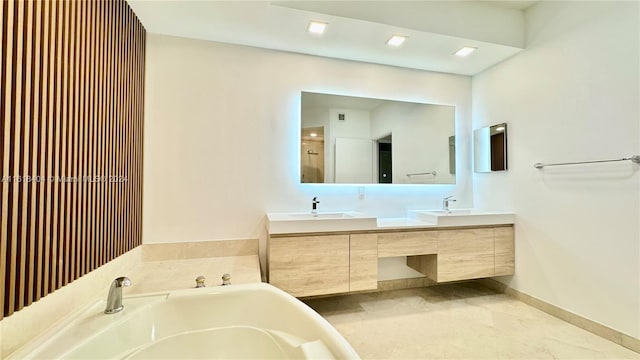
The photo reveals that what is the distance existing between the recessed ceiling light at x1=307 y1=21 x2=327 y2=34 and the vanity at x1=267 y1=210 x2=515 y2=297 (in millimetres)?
1613

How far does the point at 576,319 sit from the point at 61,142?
144 inches

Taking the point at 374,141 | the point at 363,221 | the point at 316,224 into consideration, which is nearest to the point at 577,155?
the point at 374,141

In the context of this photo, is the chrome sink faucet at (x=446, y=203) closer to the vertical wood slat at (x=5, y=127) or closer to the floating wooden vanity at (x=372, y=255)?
the floating wooden vanity at (x=372, y=255)

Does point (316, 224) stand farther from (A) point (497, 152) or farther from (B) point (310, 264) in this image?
(A) point (497, 152)

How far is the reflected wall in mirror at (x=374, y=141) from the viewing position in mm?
2725

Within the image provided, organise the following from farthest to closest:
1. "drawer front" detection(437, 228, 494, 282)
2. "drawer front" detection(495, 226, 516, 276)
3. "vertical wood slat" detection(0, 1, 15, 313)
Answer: "drawer front" detection(495, 226, 516, 276) < "drawer front" detection(437, 228, 494, 282) < "vertical wood slat" detection(0, 1, 15, 313)

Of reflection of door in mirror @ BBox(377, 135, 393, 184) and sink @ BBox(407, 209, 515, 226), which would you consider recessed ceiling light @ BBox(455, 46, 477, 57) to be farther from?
sink @ BBox(407, 209, 515, 226)

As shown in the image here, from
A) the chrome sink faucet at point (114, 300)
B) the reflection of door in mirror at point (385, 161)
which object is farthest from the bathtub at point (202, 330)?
the reflection of door in mirror at point (385, 161)

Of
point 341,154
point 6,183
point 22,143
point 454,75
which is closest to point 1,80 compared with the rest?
point 22,143

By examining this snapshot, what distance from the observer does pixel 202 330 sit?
149cm

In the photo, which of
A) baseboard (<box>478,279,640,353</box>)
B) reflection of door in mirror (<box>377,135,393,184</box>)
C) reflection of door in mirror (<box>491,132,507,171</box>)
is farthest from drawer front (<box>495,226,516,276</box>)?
reflection of door in mirror (<box>377,135,393,184</box>)

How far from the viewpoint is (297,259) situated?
2158mm

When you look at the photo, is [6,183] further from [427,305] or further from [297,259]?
[427,305]

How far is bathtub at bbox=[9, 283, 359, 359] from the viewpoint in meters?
1.12
